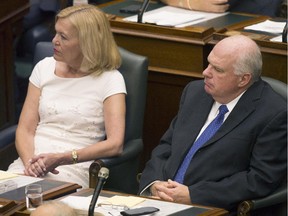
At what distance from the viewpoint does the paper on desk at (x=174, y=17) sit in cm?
→ 543

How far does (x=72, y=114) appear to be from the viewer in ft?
16.0

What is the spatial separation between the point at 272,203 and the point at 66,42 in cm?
130

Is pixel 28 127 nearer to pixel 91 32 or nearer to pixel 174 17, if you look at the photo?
pixel 91 32

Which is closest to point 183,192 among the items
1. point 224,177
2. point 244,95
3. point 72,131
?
point 224,177

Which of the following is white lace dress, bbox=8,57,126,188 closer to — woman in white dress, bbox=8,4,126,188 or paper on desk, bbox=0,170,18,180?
woman in white dress, bbox=8,4,126,188

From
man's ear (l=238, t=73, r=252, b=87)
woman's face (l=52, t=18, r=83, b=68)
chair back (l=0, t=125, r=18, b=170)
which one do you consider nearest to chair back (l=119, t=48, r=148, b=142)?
woman's face (l=52, t=18, r=83, b=68)

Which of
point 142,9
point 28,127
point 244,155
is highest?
point 142,9

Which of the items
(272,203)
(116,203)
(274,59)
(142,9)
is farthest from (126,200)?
(142,9)

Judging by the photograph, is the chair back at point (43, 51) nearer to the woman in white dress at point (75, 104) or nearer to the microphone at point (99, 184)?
the woman in white dress at point (75, 104)

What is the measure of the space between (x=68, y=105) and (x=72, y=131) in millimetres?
129

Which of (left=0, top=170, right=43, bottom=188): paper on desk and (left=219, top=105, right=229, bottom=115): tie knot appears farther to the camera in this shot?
(left=219, top=105, right=229, bottom=115): tie knot

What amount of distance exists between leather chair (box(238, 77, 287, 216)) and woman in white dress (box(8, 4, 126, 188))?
0.75 m

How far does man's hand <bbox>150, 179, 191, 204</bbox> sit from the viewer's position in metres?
4.32

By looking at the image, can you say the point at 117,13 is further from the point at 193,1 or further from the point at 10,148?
the point at 10,148
